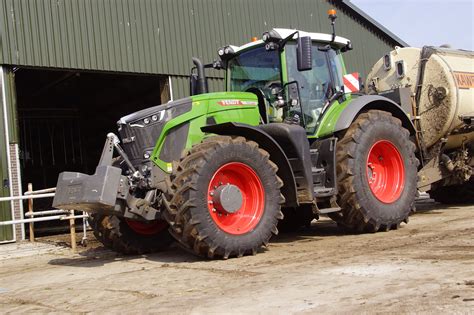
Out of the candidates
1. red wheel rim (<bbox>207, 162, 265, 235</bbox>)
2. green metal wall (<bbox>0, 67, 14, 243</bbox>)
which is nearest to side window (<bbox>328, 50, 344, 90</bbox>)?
red wheel rim (<bbox>207, 162, 265, 235</bbox>)

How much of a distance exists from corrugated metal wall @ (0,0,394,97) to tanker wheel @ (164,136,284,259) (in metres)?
6.46

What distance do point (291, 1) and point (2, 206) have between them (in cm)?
937

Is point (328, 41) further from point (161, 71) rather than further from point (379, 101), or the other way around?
point (161, 71)

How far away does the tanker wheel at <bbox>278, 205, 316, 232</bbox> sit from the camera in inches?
335

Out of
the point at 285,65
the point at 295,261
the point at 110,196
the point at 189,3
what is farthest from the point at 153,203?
the point at 189,3

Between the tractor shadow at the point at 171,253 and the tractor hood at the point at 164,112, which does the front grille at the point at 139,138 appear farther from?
the tractor shadow at the point at 171,253

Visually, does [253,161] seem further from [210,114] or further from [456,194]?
[456,194]

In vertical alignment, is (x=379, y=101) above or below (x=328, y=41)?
below

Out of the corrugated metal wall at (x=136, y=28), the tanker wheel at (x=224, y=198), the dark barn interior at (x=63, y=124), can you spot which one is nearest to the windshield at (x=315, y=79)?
the tanker wheel at (x=224, y=198)

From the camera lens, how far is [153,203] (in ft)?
20.2

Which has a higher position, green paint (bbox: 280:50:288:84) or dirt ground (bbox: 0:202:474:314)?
green paint (bbox: 280:50:288:84)

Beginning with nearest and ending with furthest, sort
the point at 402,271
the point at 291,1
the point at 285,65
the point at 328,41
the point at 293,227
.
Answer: the point at 402,271 < the point at 285,65 < the point at 328,41 < the point at 293,227 < the point at 291,1

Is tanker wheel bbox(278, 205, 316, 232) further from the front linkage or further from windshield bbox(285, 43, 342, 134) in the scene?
the front linkage

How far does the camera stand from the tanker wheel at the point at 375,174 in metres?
7.17
